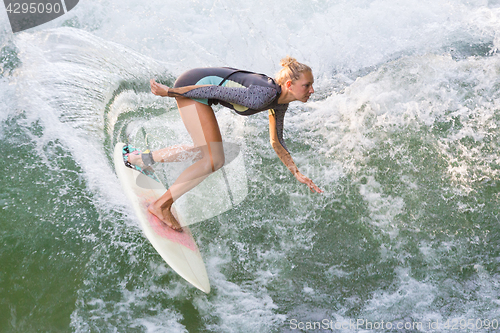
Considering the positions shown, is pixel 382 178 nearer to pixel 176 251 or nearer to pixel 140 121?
pixel 176 251

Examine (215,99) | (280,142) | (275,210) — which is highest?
(215,99)

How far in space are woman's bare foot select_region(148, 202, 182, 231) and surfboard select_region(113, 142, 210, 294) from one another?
1.0 inches

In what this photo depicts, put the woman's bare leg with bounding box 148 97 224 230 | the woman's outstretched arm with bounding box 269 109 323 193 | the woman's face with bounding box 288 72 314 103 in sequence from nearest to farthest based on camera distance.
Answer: the woman's face with bounding box 288 72 314 103 < the woman's bare leg with bounding box 148 97 224 230 < the woman's outstretched arm with bounding box 269 109 323 193

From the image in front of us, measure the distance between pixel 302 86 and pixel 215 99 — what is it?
60 cm

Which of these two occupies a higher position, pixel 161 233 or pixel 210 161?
pixel 210 161

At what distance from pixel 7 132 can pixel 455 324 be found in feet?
14.9

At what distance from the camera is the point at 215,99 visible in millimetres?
2408

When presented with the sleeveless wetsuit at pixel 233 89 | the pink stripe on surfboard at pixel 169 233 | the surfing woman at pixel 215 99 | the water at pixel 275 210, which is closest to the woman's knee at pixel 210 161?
the surfing woman at pixel 215 99

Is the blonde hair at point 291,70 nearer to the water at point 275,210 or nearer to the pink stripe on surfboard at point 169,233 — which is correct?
the pink stripe on surfboard at point 169,233

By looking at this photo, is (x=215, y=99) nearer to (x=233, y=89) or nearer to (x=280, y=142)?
(x=233, y=89)

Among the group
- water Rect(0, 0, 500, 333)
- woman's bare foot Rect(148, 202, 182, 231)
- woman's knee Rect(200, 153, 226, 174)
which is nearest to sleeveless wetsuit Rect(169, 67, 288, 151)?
woman's knee Rect(200, 153, 226, 174)

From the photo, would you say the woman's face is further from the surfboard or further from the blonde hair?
the surfboard

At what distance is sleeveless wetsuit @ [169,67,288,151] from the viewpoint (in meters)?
2.19

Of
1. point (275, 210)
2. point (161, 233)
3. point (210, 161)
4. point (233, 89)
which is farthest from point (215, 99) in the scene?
point (275, 210)
